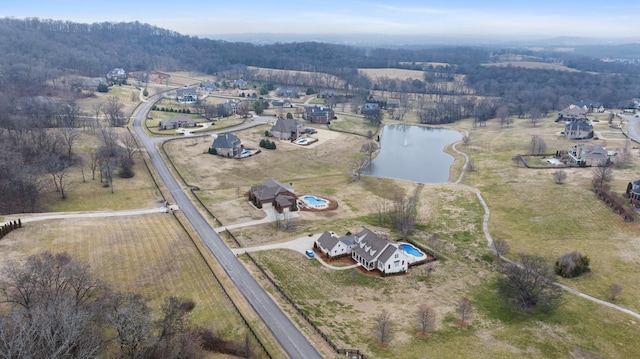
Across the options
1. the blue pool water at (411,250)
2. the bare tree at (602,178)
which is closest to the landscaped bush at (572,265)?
the blue pool water at (411,250)

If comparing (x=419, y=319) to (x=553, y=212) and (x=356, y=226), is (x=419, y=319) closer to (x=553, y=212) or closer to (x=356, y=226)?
(x=356, y=226)

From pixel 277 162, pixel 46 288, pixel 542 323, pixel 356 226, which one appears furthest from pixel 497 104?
pixel 46 288

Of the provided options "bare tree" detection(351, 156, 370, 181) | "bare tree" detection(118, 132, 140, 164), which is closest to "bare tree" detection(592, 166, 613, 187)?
"bare tree" detection(351, 156, 370, 181)

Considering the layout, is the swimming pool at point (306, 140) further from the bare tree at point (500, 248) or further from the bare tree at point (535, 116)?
the bare tree at point (535, 116)

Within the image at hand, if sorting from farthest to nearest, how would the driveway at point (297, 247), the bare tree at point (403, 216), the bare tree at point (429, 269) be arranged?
the bare tree at point (403, 216)
the driveway at point (297, 247)
the bare tree at point (429, 269)

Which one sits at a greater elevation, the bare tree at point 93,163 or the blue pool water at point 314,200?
the bare tree at point 93,163

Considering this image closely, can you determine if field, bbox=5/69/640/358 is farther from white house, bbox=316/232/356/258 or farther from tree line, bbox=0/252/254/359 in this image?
tree line, bbox=0/252/254/359
